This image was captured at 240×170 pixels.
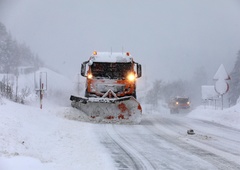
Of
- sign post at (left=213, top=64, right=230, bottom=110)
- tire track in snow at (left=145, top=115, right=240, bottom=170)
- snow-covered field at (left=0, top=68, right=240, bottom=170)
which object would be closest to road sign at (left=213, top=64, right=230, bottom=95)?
sign post at (left=213, top=64, right=230, bottom=110)

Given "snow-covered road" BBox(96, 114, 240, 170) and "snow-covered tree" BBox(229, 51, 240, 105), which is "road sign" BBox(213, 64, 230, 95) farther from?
"snow-covered tree" BBox(229, 51, 240, 105)

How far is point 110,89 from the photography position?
571 inches

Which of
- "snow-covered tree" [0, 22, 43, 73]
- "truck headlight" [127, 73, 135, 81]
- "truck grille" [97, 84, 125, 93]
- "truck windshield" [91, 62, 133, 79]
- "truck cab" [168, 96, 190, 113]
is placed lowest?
"truck cab" [168, 96, 190, 113]

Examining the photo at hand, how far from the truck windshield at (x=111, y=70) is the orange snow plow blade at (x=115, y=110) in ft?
4.32

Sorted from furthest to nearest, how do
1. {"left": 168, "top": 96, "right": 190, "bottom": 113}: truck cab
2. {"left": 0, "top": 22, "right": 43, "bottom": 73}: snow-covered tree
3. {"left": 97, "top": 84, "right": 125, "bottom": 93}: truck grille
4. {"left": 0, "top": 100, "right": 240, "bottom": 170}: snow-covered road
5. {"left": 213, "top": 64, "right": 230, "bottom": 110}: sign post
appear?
{"left": 0, "top": 22, "right": 43, "bottom": 73}: snow-covered tree
{"left": 168, "top": 96, "right": 190, "bottom": 113}: truck cab
{"left": 213, "top": 64, "right": 230, "bottom": 110}: sign post
{"left": 97, "top": 84, "right": 125, "bottom": 93}: truck grille
{"left": 0, "top": 100, "right": 240, "bottom": 170}: snow-covered road

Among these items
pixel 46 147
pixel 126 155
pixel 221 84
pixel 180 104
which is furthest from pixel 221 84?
pixel 180 104

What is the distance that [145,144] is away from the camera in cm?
840

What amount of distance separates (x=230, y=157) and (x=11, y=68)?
79.2 m

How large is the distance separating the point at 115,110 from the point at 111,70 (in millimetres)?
1826

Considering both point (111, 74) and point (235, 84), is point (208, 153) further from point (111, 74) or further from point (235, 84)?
point (235, 84)

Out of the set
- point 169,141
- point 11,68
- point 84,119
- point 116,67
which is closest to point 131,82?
point 116,67

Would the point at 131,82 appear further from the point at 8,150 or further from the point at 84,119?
the point at 8,150

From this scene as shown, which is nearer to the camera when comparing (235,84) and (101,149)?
(101,149)

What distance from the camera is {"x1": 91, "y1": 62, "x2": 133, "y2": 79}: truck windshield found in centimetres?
1498
